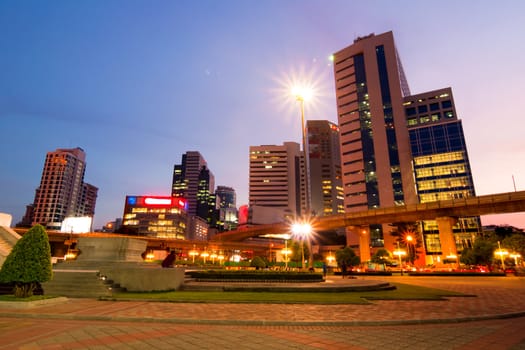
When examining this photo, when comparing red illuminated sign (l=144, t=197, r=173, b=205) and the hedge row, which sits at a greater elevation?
red illuminated sign (l=144, t=197, r=173, b=205)

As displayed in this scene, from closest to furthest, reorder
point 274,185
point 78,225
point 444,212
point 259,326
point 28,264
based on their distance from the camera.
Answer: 1. point 259,326
2. point 28,264
3. point 444,212
4. point 78,225
5. point 274,185

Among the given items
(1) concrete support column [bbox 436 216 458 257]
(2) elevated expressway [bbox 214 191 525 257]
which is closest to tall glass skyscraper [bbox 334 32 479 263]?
(2) elevated expressway [bbox 214 191 525 257]

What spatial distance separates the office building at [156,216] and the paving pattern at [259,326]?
139m

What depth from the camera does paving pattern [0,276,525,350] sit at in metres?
6.92

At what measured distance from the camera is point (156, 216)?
14525 centimetres

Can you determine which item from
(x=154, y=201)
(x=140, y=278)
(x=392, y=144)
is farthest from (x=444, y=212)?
(x=154, y=201)

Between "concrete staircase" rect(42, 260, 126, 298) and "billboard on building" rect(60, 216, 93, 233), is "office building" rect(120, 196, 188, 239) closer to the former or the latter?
"billboard on building" rect(60, 216, 93, 233)

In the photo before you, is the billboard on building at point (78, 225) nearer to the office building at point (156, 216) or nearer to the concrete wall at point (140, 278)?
the office building at point (156, 216)

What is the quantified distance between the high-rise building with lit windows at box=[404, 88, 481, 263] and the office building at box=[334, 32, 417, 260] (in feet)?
12.8

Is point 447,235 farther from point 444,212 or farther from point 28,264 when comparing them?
point 28,264

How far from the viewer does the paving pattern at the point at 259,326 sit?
6922mm

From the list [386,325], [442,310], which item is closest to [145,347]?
[386,325]

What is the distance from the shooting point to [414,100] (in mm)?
112688

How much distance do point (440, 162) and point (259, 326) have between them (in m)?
111
